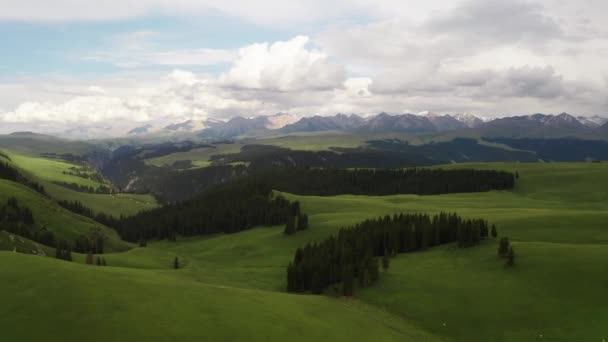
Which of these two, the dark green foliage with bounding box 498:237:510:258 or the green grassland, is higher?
the dark green foliage with bounding box 498:237:510:258

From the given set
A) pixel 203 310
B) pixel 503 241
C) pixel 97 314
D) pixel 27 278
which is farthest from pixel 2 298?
pixel 503 241

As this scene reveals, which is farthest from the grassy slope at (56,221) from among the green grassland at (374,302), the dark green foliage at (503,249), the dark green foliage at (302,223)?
the dark green foliage at (503,249)

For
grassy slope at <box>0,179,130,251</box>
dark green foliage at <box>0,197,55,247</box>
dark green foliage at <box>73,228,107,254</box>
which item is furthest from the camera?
grassy slope at <box>0,179,130,251</box>

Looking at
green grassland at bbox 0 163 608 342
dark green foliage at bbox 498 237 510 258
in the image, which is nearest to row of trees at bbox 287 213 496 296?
green grassland at bbox 0 163 608 342

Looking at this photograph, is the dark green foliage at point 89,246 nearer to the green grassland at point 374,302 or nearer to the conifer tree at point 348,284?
the green grassland at point 374,302

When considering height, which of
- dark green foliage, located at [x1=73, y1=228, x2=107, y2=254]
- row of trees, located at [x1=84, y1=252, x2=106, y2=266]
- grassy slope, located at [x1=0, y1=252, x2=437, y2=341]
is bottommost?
dark green foliage, located at [x1=73, y1=228, x2=107, y2=254]

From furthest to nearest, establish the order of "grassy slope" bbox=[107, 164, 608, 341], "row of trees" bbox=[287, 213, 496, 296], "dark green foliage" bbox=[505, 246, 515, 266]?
"row of trees" bbox=[287, 213, 496, 296]
"dark green foliage" bbox=[505, 246, 515, 266]
"grassy slope" bbox=[107, 164, 608, 341]

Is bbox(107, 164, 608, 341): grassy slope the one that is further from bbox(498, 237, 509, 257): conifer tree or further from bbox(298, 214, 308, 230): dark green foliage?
bbox(298, 214, 308, 230): dark green foliage
